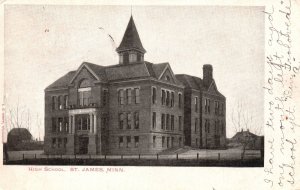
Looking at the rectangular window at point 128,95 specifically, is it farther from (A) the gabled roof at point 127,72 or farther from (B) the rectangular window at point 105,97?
(B) the rectangular window at point 105,97

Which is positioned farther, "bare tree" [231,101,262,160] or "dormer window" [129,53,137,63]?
"dormer window" [129,53,137,63]

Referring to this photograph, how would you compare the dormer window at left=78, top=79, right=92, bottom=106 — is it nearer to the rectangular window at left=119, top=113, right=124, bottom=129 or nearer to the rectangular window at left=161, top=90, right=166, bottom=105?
the rectangular window at left=119, top=113, right=124, bottom=129

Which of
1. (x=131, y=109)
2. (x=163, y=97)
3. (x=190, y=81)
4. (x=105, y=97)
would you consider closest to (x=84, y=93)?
(x=105, y=97)

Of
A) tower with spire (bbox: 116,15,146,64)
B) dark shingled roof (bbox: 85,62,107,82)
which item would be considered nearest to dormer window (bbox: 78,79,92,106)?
dark shingled roof (bbox: 85,62,107,82)

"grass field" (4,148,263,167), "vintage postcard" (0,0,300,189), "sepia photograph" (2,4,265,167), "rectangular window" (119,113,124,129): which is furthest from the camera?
"rectangular window" (119,113,124,129)

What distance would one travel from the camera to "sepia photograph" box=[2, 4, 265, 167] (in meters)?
6.51

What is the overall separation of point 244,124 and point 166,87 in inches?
51.7

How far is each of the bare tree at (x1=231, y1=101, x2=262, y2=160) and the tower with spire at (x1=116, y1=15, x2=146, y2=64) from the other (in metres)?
1.40

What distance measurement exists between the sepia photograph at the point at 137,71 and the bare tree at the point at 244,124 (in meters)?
0.01

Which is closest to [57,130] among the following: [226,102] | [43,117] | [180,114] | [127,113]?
[43,117]

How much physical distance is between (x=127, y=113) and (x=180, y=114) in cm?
75

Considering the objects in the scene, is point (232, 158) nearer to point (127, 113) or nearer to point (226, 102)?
point (226, 102)

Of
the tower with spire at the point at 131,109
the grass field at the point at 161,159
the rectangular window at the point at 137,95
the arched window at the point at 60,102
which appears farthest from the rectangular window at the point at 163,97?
the arched window at the point at 60,102

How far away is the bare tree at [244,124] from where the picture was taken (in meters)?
6.45
